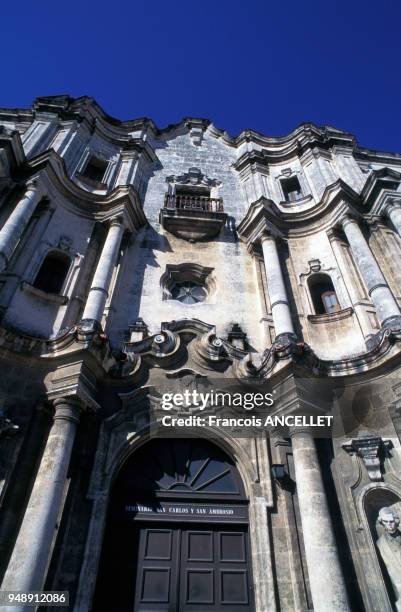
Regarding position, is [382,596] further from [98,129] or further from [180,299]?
[98,129]

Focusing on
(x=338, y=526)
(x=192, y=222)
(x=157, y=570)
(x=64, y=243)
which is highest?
(x=192, y=222)

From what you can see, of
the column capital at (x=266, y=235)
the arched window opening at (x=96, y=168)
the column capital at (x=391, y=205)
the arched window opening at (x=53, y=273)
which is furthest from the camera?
the arched window opening at (x=96, y=168)

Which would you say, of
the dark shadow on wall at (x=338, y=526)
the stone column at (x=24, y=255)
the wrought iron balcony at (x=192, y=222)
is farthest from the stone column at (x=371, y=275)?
the stone column at (x=24, y=255)

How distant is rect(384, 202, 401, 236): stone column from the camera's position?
11.9 meters

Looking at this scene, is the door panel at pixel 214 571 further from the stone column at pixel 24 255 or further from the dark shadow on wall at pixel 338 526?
the stone column at pixel 24 255

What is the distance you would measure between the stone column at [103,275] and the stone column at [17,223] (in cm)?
226

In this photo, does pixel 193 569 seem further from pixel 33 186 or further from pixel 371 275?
pixel 33 186

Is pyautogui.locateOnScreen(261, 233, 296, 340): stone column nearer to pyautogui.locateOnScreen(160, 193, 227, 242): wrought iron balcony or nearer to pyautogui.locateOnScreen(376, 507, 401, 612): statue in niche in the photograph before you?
pyautogui.locateOnScreen(160, 193, 227, 242): wrought iron balcony

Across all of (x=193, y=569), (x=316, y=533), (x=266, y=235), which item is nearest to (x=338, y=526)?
(x=316, y=533)

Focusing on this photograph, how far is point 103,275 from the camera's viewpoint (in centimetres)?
1085

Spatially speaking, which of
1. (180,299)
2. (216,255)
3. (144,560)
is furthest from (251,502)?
(216,255)

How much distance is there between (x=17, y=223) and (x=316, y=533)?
33.5 ft

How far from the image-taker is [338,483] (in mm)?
7613

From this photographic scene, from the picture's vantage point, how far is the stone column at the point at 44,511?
5688 mm
